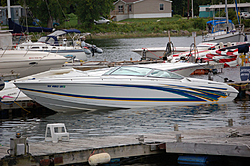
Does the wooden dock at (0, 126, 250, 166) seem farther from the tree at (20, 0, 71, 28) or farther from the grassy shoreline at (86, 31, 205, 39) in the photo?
the grassy shoreline at (86, 31, 205, 39)

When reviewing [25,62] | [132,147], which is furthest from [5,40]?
[132,147]

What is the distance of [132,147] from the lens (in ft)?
26.9

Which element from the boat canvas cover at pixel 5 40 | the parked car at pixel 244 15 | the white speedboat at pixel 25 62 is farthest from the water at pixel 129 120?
the parked car at pixel 244 15

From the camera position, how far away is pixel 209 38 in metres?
35.2

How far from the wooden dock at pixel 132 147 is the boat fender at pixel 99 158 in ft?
0.45

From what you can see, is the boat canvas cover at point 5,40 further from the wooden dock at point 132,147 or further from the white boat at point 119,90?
the wooden dock at point 132,147

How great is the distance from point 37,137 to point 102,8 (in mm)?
62214

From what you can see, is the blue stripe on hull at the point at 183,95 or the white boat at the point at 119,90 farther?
the blue stripe on hull at the point at 183,95

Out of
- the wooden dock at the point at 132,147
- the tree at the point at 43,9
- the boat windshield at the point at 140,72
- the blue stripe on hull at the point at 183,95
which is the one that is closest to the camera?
the wooden dock at the point at 132,147

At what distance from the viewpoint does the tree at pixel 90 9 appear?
2761 inches

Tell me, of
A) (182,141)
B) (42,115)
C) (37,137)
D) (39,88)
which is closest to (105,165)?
(182,141)

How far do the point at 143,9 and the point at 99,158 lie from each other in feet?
258

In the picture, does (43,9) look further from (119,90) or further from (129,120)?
(129,120)

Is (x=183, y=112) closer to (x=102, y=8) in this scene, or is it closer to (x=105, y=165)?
(x=105, y=165)
